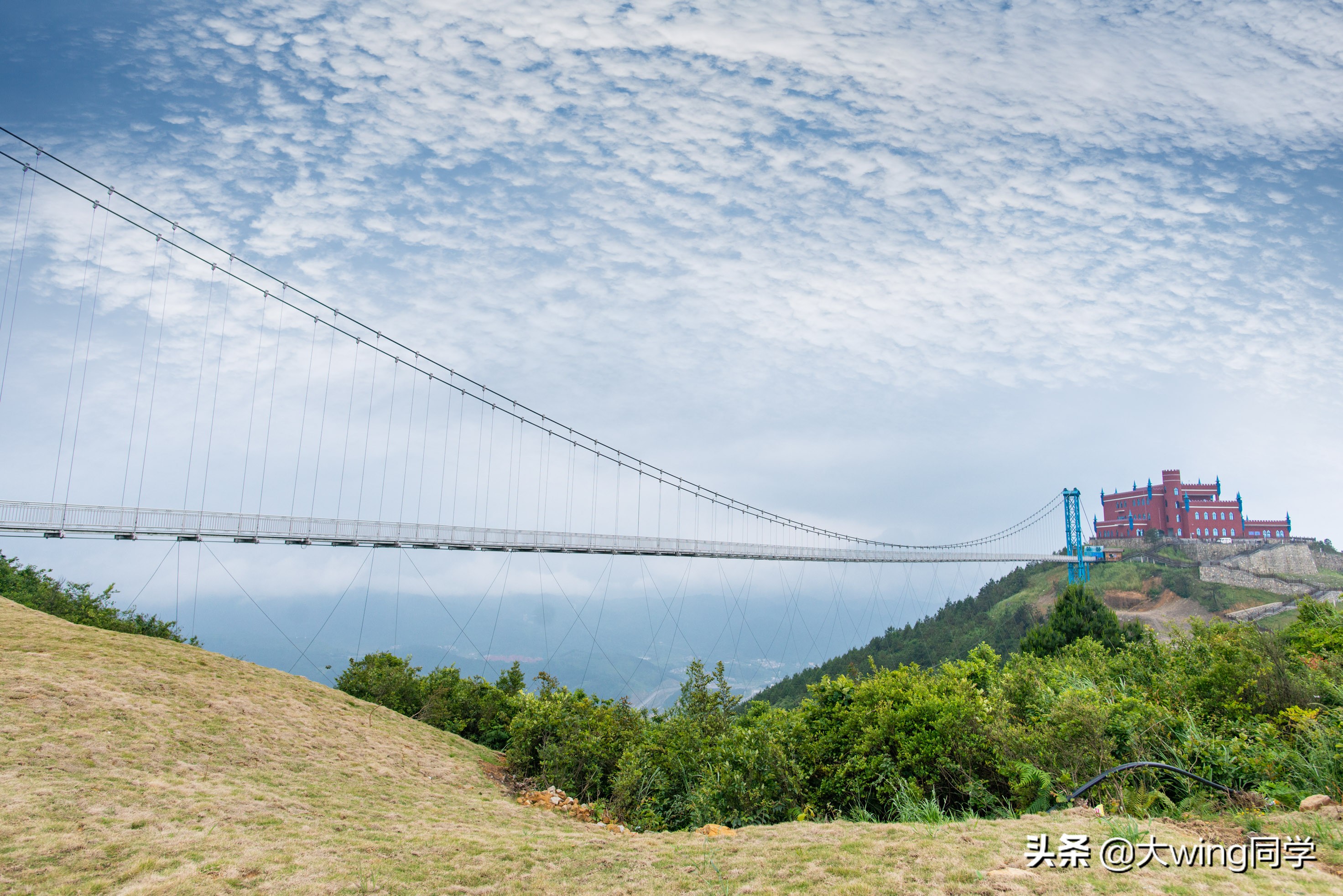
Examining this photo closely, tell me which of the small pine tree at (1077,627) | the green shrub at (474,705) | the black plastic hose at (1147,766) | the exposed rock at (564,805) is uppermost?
the small pine tree at (1077,627)

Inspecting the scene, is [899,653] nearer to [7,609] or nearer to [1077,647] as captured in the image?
[1077,647]

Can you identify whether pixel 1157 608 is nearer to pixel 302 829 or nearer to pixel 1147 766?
pixel 1147 766

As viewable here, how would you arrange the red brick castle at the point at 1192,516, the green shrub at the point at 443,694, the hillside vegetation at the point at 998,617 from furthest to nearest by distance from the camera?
1. the red brick castle at the point at 1192,516
2. the hillside vegetation at the point at 998,617
3. the green shrub at the point at 443,694

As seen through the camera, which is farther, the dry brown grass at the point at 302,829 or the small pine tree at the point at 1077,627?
the small pine tree at the point at 1077,627

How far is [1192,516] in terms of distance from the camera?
108000mm

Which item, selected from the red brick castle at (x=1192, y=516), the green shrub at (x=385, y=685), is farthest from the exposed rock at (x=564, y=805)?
the red brick castle at (x=1192, y=516)

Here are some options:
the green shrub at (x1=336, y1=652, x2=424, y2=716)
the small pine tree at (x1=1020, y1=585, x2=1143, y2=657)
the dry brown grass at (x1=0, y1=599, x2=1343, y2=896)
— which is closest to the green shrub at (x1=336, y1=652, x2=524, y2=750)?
the green shrub at (x1=336, y1=652, x2=424, y2=716)

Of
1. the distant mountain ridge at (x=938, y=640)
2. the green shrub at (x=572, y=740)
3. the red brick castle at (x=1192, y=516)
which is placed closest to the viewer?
the green shrub at (x=572, y=740)

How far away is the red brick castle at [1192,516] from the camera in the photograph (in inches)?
4208

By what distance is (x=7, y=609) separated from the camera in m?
24.5

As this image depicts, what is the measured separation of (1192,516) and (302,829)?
130m

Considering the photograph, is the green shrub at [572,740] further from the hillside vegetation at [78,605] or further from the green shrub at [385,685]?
the hillside vegetation at [78,605]

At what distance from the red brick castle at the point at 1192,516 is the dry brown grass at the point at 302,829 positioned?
400 ft

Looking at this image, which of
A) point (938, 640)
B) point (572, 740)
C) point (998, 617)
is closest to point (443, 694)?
point (572, 740)
